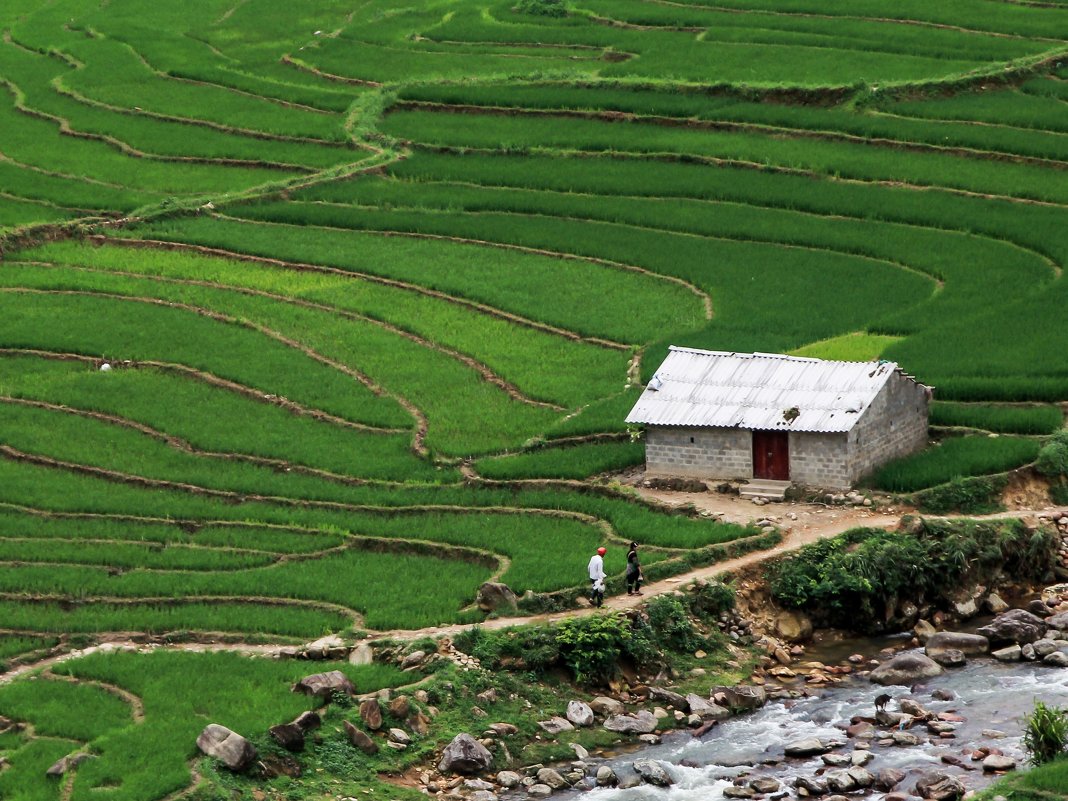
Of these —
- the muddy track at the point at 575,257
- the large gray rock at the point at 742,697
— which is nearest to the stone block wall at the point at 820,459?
the large gray rock at the point at 742,697

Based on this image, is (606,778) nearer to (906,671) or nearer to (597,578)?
(597,578)

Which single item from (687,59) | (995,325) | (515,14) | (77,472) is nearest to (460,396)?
(77,472)

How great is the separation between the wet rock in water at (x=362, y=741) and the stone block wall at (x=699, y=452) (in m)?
11.8

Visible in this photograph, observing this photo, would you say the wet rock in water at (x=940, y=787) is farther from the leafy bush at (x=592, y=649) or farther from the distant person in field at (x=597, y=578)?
the distant person in field at (x=597, y=578)

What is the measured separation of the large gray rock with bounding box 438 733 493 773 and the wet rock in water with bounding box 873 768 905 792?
5.41 meters

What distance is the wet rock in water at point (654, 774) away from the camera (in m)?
30.0

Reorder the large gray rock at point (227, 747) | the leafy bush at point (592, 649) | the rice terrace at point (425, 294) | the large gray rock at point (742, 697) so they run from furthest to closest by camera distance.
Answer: the rice terrace at point (425, 294) → the leafy bush at point (592, 649) → the large gray rock at point (742, 697) → the large gray rock at point (227, 747)

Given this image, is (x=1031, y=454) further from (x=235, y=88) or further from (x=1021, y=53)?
(x=235, y=88)

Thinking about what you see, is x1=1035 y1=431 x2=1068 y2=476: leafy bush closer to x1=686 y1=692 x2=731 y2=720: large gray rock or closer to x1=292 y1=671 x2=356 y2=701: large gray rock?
x1=686 y1=692 x2=731 y2=720: large gray rock

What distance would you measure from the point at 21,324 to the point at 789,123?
22.6 meters

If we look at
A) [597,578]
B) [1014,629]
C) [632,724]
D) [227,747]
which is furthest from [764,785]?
[227,747]

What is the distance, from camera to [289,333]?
49.6m

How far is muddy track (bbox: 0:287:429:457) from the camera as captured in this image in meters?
43.8

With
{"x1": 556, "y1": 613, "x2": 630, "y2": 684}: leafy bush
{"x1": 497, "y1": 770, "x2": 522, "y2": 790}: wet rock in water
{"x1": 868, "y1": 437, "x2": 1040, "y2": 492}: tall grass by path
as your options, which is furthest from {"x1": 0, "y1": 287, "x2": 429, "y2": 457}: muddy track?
{"x1": 497, "y1": 770, "x2": 522, "y2": 790}: wet rock in water
